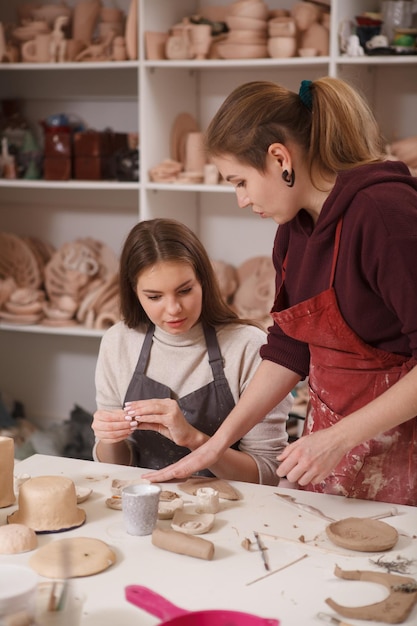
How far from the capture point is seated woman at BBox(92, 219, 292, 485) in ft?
6.80

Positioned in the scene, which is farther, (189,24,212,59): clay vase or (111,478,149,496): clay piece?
(189,24,212,59): clay vase

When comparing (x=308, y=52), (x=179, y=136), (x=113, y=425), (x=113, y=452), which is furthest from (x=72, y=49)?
(x=113, y=425)

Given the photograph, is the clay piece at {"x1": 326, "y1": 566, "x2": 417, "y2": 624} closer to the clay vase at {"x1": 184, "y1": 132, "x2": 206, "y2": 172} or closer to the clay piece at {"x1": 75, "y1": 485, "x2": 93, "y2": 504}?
the clay piece at {"x1": 75, "y1": 485, "x2": 93, "y2": 504}

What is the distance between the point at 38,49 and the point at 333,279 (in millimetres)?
2357

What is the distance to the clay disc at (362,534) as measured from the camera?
1.47m

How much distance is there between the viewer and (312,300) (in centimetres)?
176

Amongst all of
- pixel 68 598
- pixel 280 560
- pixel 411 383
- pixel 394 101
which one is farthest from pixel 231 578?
pixel 394 101

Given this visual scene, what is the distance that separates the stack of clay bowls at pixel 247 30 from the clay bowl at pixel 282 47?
49 mm

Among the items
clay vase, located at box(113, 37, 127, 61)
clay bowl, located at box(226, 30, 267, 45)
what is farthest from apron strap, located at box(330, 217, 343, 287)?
clay vase, located at box(113, 37, 127, 61)

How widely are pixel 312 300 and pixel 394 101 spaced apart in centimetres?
188

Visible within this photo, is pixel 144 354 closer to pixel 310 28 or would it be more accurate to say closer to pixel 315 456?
pixel 315 456

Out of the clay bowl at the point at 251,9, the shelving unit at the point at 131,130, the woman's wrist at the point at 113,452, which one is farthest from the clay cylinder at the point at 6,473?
the clay bowl at the point at 251,9

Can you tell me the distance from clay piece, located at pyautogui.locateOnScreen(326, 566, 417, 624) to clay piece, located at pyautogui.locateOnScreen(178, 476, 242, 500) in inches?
14.4

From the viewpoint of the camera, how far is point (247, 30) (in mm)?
3246
